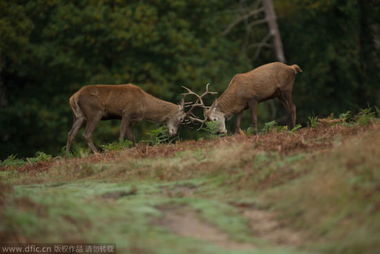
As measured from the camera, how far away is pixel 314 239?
725cm

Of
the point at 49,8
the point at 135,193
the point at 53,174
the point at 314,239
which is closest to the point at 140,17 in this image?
the point at 49,8

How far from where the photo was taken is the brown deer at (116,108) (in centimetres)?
1788

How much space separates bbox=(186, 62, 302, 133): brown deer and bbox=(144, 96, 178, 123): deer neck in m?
1.11

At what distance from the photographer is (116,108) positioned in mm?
18359

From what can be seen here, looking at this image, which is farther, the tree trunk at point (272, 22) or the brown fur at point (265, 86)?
the tree trunk at point (272, 22)

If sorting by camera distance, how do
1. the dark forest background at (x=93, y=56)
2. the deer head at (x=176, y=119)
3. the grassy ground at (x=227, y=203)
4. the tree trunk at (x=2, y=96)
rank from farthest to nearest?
the tree trunk at (x=2, y=96)
the dark forest background at (x=93, y=56)
the deer head at (x=176, y=119)
the grassy ground at (x=227, y=203)

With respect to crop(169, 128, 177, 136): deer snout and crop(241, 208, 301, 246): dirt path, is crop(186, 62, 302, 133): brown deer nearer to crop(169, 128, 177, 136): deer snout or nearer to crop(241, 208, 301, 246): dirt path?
crop(169, 128, 177, 136): deer snout

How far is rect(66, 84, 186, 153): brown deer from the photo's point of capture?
58.6ft

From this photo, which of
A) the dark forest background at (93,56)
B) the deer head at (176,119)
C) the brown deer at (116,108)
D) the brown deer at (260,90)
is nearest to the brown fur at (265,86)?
→ the brown deer at (260,90)

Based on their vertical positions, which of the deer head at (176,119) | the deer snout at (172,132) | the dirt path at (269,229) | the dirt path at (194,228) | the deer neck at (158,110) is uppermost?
the dirt path at (194,228)

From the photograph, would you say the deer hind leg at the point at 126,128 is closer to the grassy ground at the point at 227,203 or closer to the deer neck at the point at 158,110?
the deer neck at the point at 158,110

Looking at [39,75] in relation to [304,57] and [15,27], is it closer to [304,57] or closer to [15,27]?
[15,27]

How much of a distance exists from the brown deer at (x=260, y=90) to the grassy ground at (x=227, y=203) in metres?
6.53

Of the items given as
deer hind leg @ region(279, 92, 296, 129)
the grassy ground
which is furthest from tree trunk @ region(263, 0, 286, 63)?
the grassy ground
